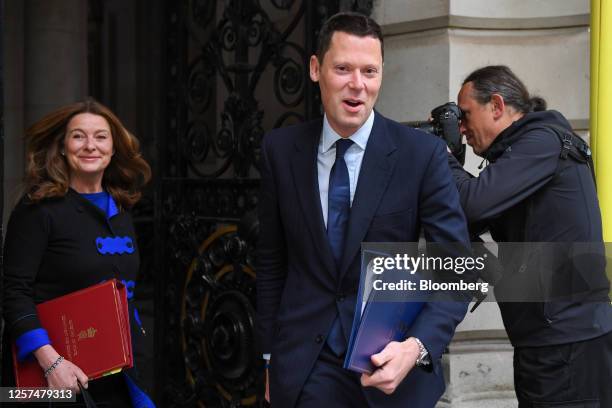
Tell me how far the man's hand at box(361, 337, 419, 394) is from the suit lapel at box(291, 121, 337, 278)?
1.19 feet

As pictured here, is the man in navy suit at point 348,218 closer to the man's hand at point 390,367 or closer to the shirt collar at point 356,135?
the shirt collar at point 356,135

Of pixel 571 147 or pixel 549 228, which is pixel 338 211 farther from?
pixel 571 147

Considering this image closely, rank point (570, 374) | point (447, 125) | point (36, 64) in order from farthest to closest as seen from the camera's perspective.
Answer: point (36, 64) < point (447, 125) < point (570, 374)

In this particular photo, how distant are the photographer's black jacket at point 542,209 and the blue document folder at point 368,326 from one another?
1.00m

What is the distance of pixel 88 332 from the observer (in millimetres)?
3723

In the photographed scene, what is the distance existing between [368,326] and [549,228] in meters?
1.26

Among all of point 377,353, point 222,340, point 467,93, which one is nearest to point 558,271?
point 467,93

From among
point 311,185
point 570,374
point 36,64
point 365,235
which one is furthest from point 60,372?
point 36,64

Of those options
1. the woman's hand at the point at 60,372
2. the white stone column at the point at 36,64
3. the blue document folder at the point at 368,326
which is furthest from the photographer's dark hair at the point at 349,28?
the white stone column at the point at 36,64

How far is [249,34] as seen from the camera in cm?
605

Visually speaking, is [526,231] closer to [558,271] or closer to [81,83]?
[558,271]

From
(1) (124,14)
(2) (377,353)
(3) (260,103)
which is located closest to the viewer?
(2) (377,353)

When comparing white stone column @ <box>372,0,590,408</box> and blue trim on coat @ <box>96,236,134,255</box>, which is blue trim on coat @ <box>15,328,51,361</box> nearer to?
blue trim on coat @ <box>96,236,134,255</box>

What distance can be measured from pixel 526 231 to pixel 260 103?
3.19 m
